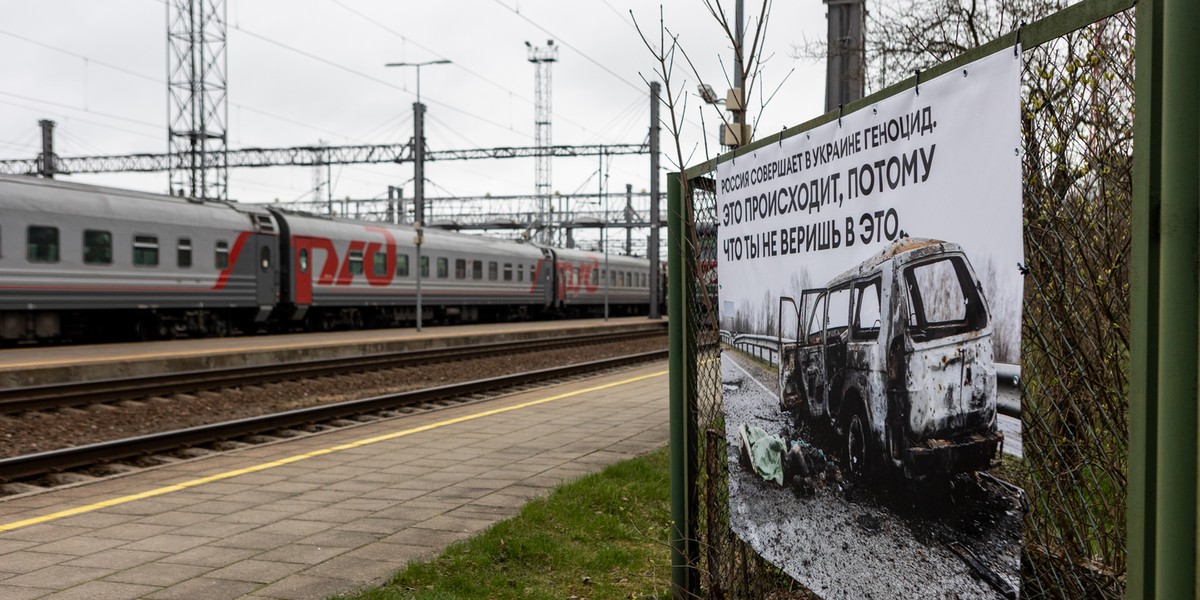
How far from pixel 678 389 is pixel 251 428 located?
7280mm

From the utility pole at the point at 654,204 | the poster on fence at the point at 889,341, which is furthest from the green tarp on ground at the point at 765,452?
the utility pole at the point at 654,204

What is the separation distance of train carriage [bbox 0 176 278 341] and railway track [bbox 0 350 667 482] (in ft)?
31.3

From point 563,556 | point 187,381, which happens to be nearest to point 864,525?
point 563,556

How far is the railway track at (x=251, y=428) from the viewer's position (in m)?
8.21

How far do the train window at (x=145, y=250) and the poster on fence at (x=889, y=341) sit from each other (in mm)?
20268

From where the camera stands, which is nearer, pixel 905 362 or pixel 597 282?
pixel 905 362

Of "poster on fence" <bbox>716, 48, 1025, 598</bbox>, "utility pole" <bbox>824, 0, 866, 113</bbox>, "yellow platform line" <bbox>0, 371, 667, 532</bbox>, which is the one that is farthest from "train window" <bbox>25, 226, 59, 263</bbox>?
"poster on fence" <bbox>716, 48, 1025, 598</bbox>

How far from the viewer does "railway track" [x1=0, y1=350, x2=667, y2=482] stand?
8211 millimetres

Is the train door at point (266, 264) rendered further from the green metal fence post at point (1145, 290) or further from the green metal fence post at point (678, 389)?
the green metal fence post at point (1145, 290)

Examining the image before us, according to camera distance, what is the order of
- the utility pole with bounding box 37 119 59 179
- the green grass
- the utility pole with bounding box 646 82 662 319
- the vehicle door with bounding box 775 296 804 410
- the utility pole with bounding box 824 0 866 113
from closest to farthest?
the vehicle door with bounding box 775 296 804 410
the green grass
the utility pole with bounding box 824 0 866 113
the utility pole with bounding box 646 82 662 319
the utility pole with bounding box 37 119 59 179

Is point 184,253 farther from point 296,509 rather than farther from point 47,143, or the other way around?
point 47,143

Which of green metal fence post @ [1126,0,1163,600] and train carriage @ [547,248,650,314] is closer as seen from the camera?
green metal fence post @ [1126,0,1163,600]

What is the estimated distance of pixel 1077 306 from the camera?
242 centimetres

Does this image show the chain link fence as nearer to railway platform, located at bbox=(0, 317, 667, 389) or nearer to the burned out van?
the burned out van
